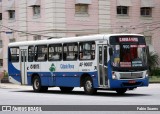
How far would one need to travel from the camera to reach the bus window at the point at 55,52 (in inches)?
1236

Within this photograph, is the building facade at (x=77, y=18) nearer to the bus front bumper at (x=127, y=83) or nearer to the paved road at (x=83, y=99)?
the paved road at (x=83, y=99)

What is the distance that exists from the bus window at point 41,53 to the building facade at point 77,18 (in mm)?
18828

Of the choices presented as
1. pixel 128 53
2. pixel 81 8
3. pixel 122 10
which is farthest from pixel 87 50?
pixel 122 10

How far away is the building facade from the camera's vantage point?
52812 mm

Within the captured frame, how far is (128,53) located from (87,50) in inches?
90.6

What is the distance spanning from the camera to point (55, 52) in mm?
31844

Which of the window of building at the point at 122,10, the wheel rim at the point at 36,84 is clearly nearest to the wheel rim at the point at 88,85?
the wheel rim at the point at 36,84

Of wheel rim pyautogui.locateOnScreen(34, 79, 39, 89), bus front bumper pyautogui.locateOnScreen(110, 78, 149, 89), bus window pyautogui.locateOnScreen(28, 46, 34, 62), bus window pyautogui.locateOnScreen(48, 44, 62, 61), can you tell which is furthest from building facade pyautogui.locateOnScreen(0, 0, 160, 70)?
bus front bumper pyautogui.locateOnScreen(110, 78, 149, 89)

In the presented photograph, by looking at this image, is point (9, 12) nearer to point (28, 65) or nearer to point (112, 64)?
point (28, 65)

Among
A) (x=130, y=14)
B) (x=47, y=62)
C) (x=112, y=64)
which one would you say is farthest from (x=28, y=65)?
(x=130, y=14)

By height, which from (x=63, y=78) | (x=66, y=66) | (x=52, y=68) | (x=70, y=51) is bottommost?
(x=63, y=78)

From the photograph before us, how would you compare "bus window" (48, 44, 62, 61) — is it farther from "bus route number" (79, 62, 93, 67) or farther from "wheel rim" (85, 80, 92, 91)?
"wheel rim" (85, 80, 92, 91)

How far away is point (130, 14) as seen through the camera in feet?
187

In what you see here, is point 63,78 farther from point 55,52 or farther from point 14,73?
→ point 14,73
